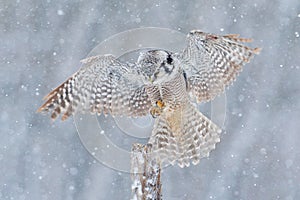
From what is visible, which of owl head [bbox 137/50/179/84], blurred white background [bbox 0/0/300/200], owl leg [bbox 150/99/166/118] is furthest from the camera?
blurred white background [bbox 0/0/300/200]

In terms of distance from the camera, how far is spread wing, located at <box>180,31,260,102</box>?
182 inches

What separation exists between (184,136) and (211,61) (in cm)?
58

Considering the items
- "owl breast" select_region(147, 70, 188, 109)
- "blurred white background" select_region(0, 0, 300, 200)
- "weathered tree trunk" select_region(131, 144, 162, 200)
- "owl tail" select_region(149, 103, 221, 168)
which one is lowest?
"weathered tree trunk" select_region(131, 144, 162, 200)

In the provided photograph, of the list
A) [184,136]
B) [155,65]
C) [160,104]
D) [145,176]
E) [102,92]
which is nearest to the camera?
[145,176]

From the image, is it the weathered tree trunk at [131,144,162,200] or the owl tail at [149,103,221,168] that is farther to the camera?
the owl tail at [149,103,221,168]

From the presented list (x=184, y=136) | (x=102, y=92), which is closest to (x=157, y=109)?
(x=184, y=136)

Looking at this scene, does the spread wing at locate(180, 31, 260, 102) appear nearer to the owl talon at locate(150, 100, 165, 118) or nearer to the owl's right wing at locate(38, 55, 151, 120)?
the owl talon at locate(150, 100, 165, 118)

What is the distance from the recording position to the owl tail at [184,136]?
462cm

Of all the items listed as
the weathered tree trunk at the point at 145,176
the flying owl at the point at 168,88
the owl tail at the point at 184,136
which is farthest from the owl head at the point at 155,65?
the weathered tree trunk at the point at 145,176

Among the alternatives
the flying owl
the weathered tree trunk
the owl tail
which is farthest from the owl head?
the weathered tree trunk

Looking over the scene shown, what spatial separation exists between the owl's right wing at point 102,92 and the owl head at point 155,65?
18cm

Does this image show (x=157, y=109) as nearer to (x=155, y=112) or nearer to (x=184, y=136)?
(x=155, y=112)

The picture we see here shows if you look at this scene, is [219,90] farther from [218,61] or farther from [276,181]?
[276,181]

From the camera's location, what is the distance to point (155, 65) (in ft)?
14.8
